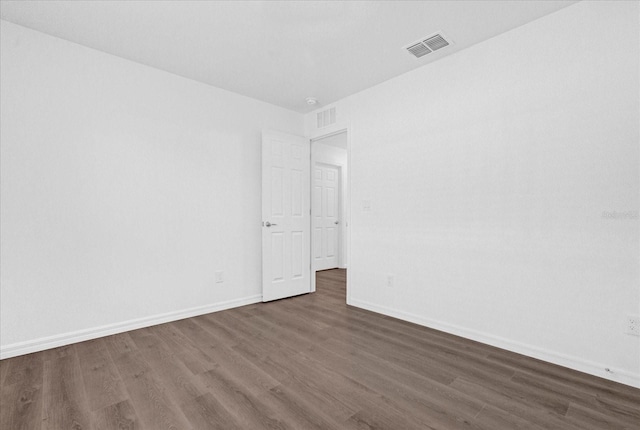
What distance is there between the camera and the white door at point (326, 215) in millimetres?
6109

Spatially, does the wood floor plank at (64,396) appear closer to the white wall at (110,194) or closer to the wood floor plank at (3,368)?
the wood floor plank at (3,368)

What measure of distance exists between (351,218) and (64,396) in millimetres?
2961

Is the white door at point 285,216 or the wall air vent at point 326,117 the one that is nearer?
the white door at point 285,216

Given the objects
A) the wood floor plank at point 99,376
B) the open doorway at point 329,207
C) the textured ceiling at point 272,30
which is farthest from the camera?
the open doorway at point 329,207

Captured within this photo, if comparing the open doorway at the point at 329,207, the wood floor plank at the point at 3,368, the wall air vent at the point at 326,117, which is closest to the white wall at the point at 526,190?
the wall air vent at the point at 326,117

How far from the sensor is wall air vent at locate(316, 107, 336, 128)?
3.98m

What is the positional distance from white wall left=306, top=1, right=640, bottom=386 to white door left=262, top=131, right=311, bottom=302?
128cm

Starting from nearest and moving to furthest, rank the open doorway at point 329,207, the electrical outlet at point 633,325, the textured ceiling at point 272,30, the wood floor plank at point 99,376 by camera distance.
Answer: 1. the wood floor plank at point 99,376
2. the electrical outlet at point 633,325
3. the textured ceiling at point 272,30
4. the open doorway at point 329,207

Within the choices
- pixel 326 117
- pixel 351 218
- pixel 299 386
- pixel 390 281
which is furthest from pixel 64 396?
pixel 326 117

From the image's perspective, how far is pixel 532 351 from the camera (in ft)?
7.52

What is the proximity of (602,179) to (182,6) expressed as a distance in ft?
10.6

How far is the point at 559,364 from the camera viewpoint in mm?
2176

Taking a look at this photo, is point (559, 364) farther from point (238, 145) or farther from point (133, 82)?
point (133, 82)

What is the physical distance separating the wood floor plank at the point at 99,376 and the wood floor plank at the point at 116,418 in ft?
0.18
